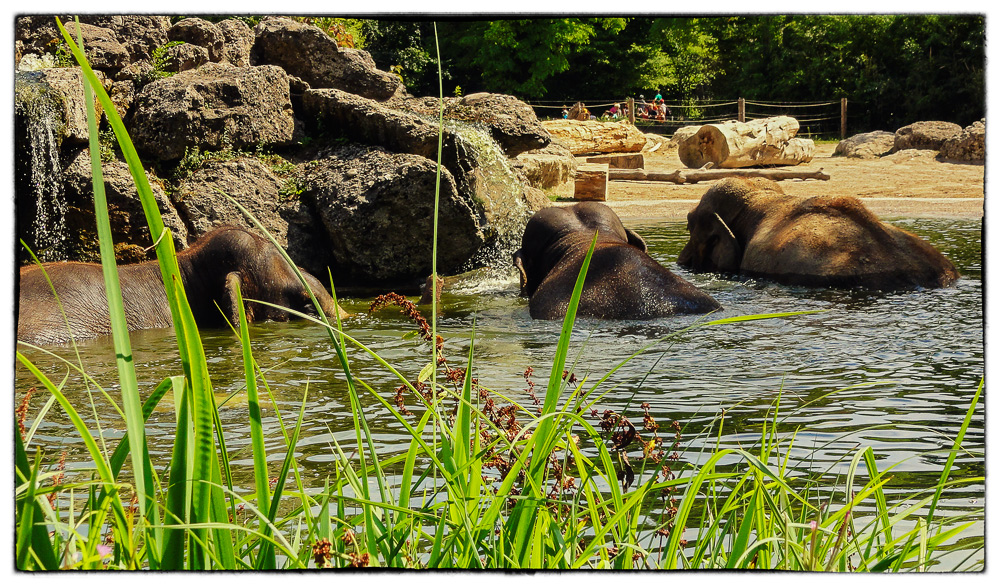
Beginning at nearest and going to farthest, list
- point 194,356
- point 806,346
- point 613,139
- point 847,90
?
point 194,356 < point 806,346 < point 613,139 < point 847,90

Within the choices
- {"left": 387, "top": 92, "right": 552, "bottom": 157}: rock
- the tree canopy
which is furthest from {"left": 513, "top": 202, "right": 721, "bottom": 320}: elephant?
the tree canopy

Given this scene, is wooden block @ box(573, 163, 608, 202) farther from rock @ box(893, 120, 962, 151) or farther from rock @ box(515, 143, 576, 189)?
rock @ box(893, 120, 962, 151)

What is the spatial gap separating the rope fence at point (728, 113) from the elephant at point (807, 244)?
24.5 metres

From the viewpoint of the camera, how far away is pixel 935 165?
22375 mm

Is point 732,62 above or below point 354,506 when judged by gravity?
above

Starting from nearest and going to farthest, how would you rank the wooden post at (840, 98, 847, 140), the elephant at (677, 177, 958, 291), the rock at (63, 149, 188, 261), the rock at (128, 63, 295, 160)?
the elephant at (677, 177, 958, 291) < the rock at (63, 149, 188, 261) < the rock at (128, 63, 295, 160) < the wooden post at (840, 98, 847, 140)

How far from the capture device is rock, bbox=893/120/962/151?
2389 cm

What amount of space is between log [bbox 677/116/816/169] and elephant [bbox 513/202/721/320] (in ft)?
55.5

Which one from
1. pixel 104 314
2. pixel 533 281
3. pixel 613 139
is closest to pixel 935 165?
pixel 613 139

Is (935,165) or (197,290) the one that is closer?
(197,290)

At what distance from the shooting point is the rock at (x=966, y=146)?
22.6 metres

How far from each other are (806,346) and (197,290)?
4.60 metres

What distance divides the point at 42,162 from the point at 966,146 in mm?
22005
